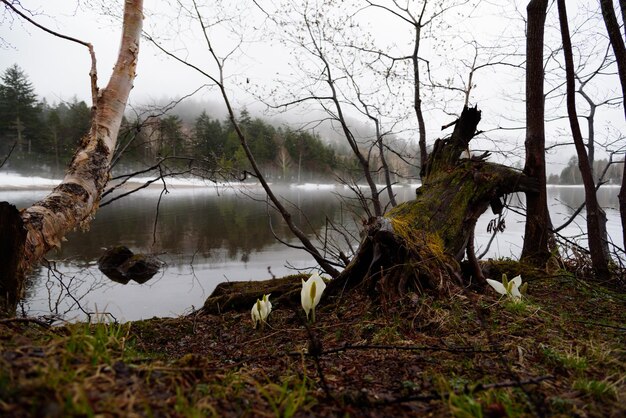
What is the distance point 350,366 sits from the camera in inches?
71.8

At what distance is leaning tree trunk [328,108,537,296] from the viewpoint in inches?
120

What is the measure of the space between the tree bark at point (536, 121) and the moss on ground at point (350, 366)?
6.88 feet

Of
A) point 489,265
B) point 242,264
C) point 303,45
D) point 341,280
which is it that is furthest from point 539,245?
point 242,264

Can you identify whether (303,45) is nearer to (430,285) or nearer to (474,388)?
(430,285)

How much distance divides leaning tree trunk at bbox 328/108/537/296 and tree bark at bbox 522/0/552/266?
0.26 metres

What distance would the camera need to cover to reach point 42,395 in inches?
34.9

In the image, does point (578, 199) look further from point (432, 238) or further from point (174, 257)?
point (432, 238)

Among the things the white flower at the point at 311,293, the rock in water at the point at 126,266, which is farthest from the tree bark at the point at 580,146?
the rock in water at the point at 126,266

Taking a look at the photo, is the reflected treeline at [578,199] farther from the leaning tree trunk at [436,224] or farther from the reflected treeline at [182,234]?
Answer: the reflected treeline at [182,234]

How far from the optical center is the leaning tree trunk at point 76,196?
2.52 metres

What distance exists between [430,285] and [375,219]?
82cm

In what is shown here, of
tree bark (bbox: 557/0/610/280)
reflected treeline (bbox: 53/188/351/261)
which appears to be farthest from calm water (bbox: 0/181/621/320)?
tree bark (bbox: 557/0/610/280)

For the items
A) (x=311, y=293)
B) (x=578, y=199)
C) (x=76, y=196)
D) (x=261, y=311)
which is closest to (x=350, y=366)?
(x=311, y=293)

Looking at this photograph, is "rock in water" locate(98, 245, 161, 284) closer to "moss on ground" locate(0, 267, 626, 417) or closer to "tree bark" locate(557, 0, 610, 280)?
"moss on ground" locate(0, 267, 626, 417)
